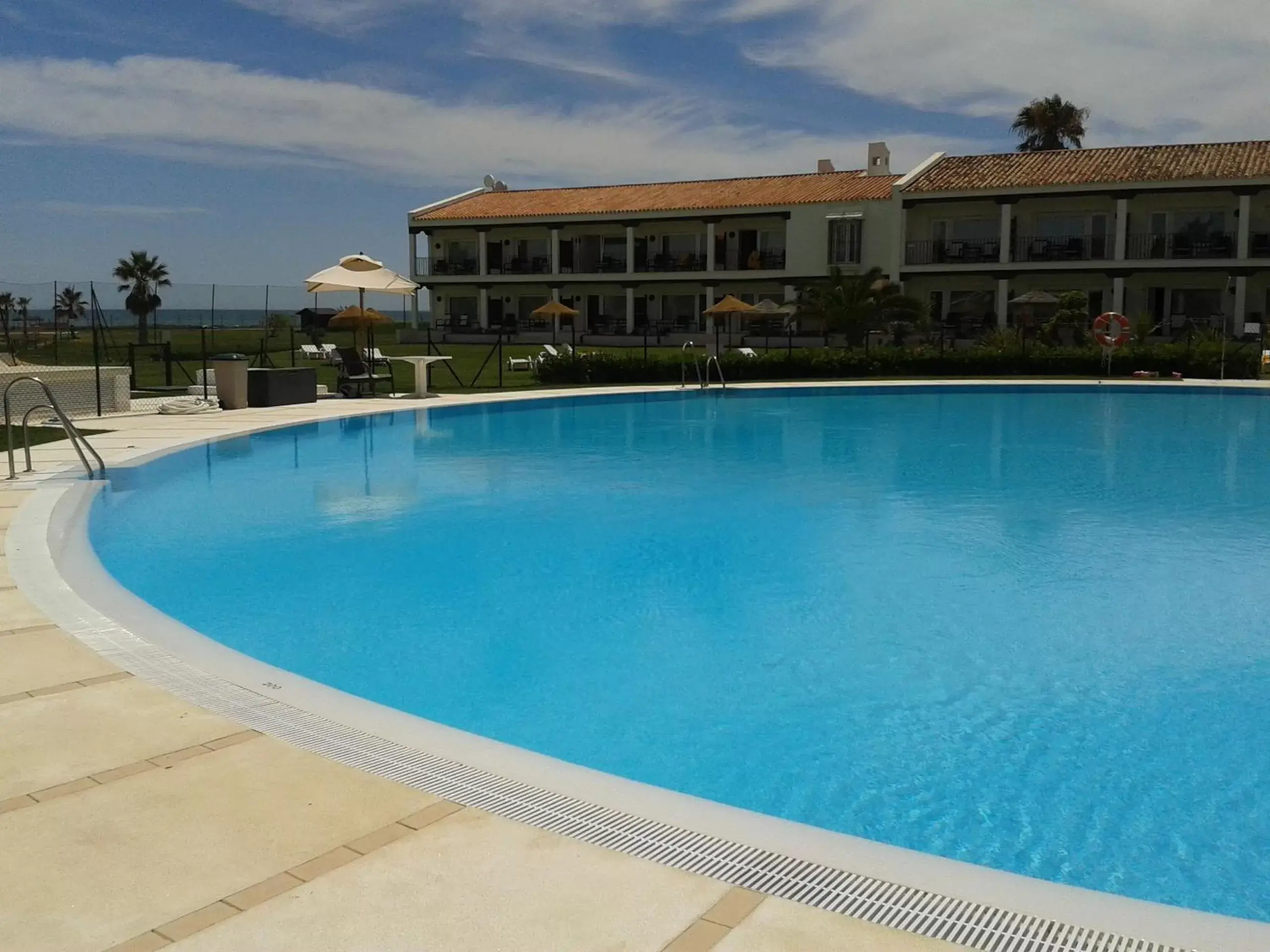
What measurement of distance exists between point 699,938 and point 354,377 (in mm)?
19943

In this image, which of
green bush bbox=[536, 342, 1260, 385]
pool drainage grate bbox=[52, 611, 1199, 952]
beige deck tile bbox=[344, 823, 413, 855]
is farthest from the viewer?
green bush bbox=[536, 342, 1260, 385]

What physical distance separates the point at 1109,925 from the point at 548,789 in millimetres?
1686

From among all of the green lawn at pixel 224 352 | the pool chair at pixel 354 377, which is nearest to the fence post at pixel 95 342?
the green lawn at pixel 224 352

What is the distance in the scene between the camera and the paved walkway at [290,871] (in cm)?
265

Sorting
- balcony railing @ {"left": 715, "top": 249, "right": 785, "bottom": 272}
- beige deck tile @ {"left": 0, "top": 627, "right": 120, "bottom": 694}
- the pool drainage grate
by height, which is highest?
balcony railing @ {"left": 715, "top": 249, "right": 785, "bottom": 272}

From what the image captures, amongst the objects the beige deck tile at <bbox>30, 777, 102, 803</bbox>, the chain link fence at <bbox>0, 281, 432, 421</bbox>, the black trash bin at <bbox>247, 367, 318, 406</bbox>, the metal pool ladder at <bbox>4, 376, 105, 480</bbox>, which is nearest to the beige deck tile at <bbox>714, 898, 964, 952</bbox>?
the beige deck tile at <bbox>30, 777, 102, 803</bbox>

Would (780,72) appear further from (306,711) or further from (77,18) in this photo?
(306,711)

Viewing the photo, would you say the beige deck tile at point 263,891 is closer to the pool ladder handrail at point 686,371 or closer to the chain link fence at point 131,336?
the chain link fence at point 131,336

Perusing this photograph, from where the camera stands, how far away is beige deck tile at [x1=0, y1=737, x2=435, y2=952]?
275 centimetres

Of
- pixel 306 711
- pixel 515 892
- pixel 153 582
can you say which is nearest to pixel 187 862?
pixel 515 892

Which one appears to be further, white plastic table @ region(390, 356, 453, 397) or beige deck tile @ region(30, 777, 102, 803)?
white plastic table @ region(390, 356, 453, 397)

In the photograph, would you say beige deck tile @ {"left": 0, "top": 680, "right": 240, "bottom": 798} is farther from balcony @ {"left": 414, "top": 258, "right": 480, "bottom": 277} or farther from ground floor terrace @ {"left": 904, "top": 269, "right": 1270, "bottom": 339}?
balcony @ {"left": 414, "top": 258, "right": 480, "bottom": 277}

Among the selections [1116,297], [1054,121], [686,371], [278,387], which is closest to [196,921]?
[278,387]

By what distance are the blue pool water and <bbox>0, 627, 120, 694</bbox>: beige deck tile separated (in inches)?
43.6
